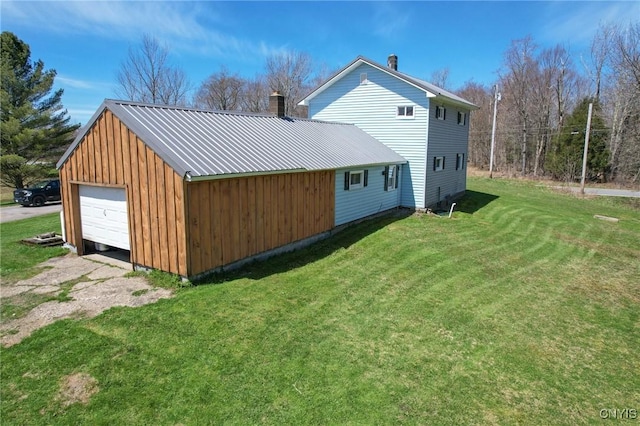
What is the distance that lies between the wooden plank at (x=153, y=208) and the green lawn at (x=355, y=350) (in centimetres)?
152

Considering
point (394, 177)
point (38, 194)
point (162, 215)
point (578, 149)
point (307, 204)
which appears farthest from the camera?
point (578, 149)

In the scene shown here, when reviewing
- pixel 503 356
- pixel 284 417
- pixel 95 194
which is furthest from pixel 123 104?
pixel 503 356

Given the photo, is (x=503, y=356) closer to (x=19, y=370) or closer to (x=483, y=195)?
Answer: (x=19, y=370)

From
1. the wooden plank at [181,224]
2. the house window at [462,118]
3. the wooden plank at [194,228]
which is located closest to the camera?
the wooden plank at [181,224]

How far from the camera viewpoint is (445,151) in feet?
65.5

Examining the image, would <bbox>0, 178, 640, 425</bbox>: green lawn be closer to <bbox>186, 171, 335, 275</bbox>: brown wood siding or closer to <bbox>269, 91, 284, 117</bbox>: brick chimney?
<bbox>186, 171, 335, 275</bbox>: brown wood siding

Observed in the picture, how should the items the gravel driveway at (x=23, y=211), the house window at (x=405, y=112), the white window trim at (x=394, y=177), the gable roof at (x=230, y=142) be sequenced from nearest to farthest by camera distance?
the gable roof at (x=230, y=142) → the white window trim at (x=394, y=177) → the house window at (x=405, y=112) → the gravel driveway at (x=23, y=211)

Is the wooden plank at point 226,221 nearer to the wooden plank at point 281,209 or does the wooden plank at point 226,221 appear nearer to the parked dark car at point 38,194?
the wooden plank at point 281,209

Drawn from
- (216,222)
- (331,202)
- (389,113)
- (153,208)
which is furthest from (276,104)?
(153,208)

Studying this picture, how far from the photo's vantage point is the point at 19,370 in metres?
Answer: 5.76

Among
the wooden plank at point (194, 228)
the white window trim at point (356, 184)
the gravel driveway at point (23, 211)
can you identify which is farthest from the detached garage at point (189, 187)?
the gravel driveway at point (23, 211)

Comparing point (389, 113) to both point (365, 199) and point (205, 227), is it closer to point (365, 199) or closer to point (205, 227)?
point (365, 199)

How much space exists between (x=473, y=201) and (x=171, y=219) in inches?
732

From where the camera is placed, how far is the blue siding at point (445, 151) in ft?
59.5
